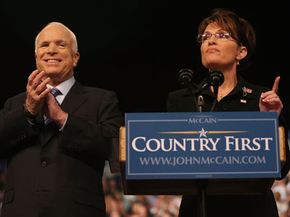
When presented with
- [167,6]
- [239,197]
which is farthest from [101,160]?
[167,6]

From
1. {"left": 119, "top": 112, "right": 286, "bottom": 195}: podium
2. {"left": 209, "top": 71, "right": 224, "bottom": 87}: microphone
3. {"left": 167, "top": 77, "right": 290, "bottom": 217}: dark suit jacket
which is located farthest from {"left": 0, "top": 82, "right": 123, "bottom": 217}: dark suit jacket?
{"left": 209, "top": 71, "right": 224, "bottom": 87}: microphone

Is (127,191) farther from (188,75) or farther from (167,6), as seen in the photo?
(167,6)

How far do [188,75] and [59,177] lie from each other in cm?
74

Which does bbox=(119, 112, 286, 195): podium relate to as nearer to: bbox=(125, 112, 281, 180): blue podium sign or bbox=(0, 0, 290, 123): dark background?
bbox=(125, 112, 281, 180): blue podium sign

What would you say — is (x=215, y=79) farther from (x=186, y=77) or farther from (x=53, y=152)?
(x=53, y=152)

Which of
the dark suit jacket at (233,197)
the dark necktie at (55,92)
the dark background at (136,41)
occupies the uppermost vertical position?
the dark background at (136,41)

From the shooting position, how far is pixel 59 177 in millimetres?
2684

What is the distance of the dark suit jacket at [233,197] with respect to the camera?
263cm

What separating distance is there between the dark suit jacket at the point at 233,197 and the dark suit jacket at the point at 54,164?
0.33 metres

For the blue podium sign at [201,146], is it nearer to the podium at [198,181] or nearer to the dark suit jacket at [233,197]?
the podium at [198,181]

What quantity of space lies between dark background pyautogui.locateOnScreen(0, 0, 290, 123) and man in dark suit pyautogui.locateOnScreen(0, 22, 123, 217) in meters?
2.62

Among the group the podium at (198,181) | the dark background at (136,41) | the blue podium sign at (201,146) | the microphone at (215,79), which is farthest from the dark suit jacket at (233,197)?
the dark background at (136,41)

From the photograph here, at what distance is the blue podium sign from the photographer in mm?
2094

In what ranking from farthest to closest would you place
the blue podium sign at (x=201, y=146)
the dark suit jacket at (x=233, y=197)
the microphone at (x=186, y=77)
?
the dark suit jacket at (x=233, y=197) < the microphone at (x=186, y=77) < the blue podium sign at (x=201, y=146)
